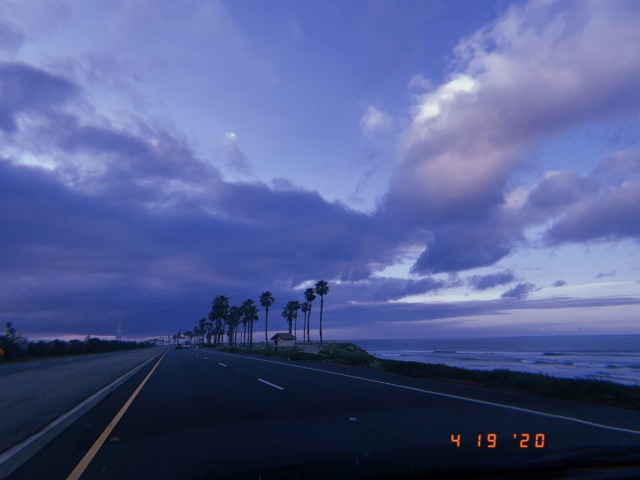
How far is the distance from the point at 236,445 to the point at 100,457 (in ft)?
6.51

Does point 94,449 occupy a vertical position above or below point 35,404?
below

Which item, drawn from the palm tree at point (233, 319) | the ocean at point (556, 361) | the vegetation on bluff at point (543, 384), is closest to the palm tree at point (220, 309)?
the palm tree at point (233, 319)

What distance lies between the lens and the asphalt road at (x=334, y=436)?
5.16 meters

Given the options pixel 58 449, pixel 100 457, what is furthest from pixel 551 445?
pixel 58 449

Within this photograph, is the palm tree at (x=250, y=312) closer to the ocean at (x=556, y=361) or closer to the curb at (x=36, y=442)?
the ocean at (x=556, y=361)

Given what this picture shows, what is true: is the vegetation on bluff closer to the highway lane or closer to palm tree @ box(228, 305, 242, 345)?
the highway lane

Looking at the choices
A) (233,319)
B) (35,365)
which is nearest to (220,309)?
(233,319)

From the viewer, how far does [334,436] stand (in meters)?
8.02

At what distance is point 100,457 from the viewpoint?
23.1 feet

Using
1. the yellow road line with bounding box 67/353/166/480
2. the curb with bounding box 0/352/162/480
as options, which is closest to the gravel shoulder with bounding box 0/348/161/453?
the curb with bounding box 0/352/162/480

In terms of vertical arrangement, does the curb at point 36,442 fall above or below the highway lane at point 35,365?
below

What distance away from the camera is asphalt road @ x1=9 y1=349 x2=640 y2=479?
5164 mm

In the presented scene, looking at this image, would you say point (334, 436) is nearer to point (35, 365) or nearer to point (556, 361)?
point (35, 365)

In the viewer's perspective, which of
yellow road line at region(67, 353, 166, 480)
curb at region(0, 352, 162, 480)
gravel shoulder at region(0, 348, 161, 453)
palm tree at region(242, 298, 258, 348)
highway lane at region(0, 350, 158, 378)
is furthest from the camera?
palm tree at region(242, 298, 258, 348)
